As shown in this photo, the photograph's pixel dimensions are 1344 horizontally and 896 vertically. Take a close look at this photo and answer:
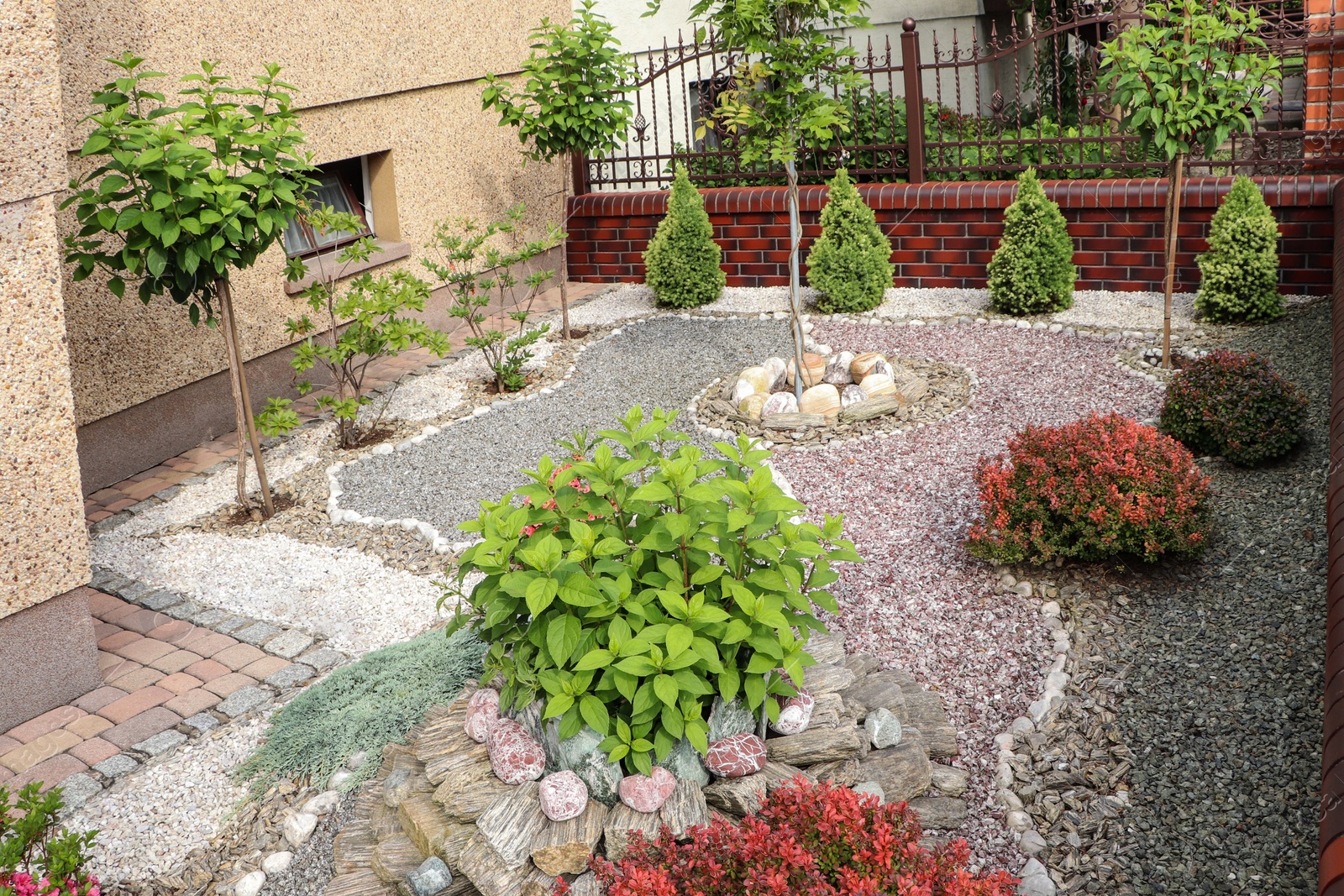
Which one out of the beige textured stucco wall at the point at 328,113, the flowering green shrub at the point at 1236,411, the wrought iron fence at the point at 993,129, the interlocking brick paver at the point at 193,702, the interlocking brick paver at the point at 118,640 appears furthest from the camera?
the wrought iron fence at the point at 993,129

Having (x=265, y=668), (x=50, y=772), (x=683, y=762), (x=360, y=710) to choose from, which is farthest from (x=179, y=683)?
(x=683, y=762)

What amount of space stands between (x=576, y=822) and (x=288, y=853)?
1067mm

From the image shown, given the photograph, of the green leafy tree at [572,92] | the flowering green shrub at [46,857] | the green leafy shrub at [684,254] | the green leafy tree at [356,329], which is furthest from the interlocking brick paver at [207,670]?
the green leafy shrub at [684,254]

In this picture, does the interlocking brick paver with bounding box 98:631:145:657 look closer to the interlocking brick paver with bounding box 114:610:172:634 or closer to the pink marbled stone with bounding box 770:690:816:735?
the interlocking brick paver with bounding box 114:610:172:634

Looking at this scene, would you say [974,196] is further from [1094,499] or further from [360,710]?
[360,710]

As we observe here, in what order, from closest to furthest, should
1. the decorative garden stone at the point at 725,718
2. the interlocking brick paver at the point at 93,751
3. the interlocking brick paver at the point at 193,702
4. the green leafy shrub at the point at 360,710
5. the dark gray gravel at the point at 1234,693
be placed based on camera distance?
the dark gray gravel at the point at 1234,693
the decorative garden stone at the point at 725,718
the green leafy shrub at the point at 360,710
the interlocking brick paver at the point at 93,751
the interlocking brick paver at the point at 193,702

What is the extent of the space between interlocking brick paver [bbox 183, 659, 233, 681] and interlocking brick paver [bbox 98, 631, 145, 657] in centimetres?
42

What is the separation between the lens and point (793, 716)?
3.35m

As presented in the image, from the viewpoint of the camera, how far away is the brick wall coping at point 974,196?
8.25 metres

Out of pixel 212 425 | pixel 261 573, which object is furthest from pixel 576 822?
pixel 212 425

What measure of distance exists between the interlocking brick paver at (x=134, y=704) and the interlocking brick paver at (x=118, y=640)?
0.42 meters

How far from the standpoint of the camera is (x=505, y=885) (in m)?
2.91

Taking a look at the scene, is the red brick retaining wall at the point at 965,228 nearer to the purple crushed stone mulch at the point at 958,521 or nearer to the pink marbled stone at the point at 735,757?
the purple crushed stone mulch at the point at 958,521

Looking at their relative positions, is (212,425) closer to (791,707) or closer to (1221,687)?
(791,707)
